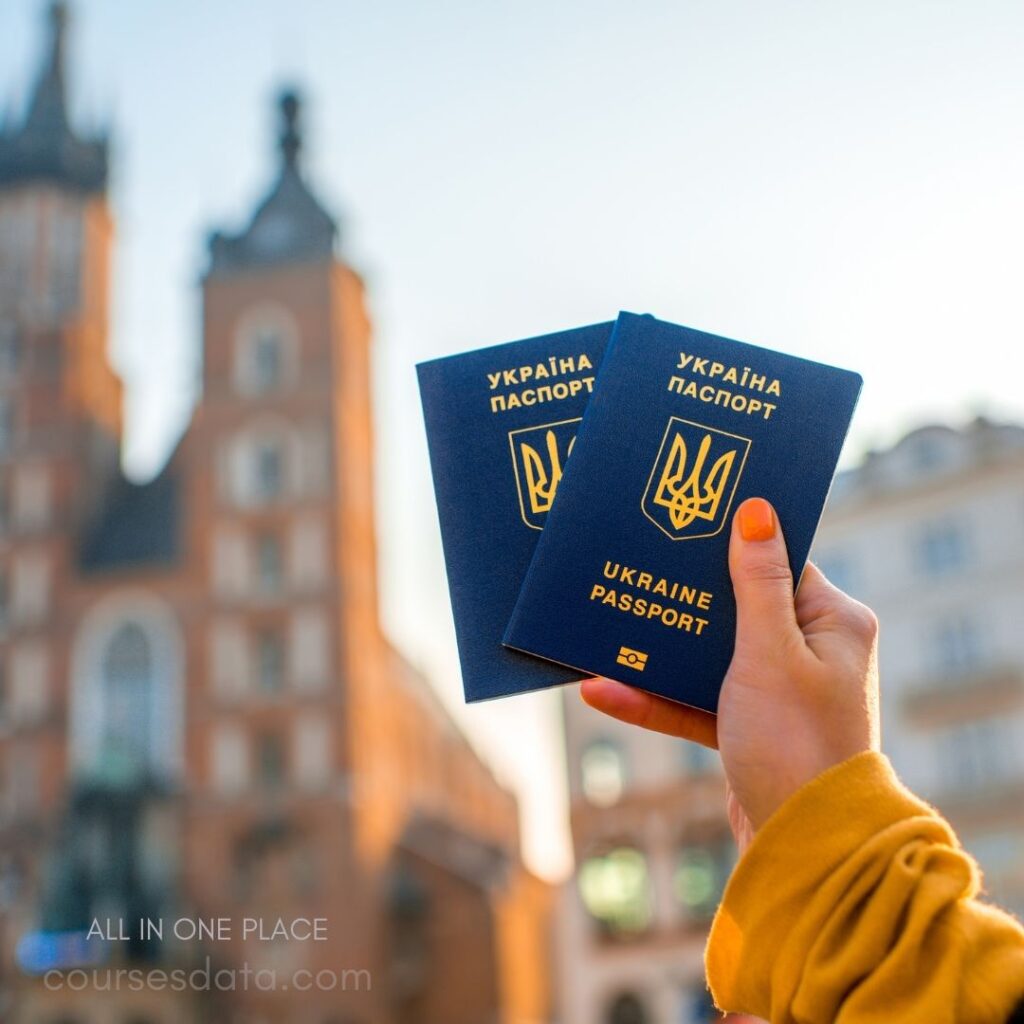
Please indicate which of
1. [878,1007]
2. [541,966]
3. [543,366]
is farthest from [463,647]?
[541,966]

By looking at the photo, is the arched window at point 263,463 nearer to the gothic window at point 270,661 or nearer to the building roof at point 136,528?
the building roof at point 136,528

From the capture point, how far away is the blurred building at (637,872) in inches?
1047

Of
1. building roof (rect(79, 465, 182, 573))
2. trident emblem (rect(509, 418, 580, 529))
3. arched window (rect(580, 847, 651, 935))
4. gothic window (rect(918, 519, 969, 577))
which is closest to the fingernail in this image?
trident emblem (rect(509, 418, 580, 529))

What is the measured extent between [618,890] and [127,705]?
13.3 m

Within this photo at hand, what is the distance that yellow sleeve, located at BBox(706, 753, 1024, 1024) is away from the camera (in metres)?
1.31

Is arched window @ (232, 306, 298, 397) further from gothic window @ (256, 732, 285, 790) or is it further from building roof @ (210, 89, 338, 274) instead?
gothic window @ (256, 732, 285, 790)

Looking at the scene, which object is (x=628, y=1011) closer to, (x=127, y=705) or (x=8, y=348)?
(x=127, y=705)

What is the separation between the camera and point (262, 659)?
34469 millimetres

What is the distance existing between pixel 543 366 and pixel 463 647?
1.45 ft

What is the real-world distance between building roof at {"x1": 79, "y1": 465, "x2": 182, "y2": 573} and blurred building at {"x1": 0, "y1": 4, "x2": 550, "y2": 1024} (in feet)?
0.34

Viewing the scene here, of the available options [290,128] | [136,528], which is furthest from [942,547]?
[290,128]

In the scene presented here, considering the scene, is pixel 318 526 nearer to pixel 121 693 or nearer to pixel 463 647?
pixel 121 693

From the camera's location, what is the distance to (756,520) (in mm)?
1810

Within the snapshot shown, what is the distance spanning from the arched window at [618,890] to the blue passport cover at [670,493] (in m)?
26.3
